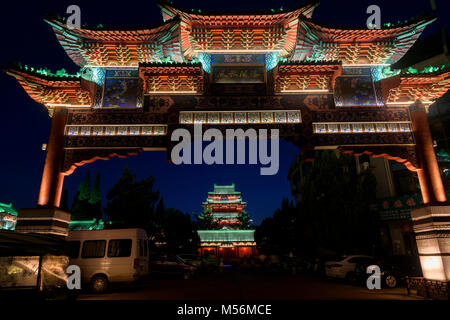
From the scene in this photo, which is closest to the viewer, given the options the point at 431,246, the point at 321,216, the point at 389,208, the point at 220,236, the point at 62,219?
the point at 431,246

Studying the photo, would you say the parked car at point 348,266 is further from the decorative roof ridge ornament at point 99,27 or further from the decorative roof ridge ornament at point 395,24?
the decorative roof ridge ornament at point 99,27

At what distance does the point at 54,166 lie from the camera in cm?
899

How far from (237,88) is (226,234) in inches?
1596

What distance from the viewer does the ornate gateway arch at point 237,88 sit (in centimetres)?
924

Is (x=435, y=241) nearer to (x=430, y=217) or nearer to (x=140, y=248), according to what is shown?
(x=430, y=217)

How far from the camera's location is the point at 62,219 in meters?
8.78

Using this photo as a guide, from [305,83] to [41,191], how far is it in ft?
30.9

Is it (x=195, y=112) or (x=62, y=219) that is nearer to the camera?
(x=62, y=219)

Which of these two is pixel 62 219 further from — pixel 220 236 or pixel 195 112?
pixel 220 236

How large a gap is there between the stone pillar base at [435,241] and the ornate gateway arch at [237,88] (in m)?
0.25

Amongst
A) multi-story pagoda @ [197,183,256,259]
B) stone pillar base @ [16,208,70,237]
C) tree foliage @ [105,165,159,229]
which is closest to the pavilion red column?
stone pillar base @ [16,208,70,237]

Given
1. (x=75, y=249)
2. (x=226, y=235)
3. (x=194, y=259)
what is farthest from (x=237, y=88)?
(x=226, y=235)

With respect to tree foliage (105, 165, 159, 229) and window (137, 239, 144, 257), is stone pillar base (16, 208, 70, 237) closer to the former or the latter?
window (137, 239, 144, 257)

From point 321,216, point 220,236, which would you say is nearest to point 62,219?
point 321,216
